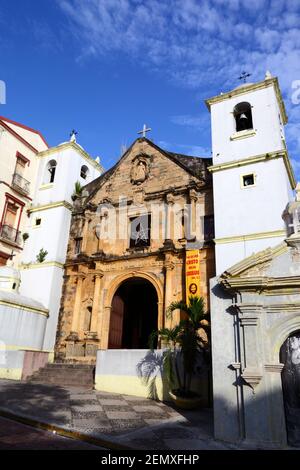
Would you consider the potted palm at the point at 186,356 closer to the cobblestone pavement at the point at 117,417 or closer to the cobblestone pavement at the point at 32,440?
the cobblestone pavement at the point at 117,417

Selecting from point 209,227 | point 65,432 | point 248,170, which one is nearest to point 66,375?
point 65,432

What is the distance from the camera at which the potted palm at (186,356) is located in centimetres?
960

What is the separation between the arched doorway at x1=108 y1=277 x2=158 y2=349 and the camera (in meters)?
16.1

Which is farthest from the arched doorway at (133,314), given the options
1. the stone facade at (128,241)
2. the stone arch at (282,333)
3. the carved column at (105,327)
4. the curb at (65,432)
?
the stone arch at (282,333)

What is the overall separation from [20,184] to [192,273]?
11114 millimetres

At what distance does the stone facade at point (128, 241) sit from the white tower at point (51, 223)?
19.2 inches

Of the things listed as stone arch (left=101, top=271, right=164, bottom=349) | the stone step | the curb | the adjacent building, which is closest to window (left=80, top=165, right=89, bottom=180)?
the adjacent building

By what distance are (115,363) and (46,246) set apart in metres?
8.43

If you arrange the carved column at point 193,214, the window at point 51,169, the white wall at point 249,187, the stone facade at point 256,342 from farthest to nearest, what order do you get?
the window at point 51,169
the carved column at point 193,214
the white wall at point 249,187
the stone facade at point 256,342

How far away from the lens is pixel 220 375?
6.75 m

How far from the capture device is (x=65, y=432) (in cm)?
636

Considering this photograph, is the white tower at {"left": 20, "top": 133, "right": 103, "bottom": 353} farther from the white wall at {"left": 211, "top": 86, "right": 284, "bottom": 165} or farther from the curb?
the curb

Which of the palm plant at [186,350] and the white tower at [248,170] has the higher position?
the white tower at [248,170]
